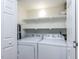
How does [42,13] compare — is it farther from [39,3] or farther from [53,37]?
[53,37]

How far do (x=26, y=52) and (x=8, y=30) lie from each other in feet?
3.40

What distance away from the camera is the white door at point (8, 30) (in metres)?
1.76

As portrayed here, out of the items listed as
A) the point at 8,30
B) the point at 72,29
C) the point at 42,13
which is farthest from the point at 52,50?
the point at 42,13

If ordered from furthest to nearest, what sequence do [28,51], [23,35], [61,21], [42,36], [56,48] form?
[23,35], [42,36], [61,21], [28,51], [56,48]

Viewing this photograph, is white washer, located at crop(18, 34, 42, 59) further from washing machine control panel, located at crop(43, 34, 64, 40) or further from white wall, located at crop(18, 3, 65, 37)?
white wall, located at crop(18, 3, 65, 37)

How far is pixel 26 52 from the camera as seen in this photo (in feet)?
8.54

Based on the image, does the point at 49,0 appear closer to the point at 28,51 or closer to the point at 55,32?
the point at 55,32

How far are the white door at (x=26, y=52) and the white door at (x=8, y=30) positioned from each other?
1.50 feet

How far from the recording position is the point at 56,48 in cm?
233

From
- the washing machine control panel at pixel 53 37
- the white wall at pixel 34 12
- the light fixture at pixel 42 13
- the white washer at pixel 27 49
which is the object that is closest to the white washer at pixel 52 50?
the white washer at pixel 27 49

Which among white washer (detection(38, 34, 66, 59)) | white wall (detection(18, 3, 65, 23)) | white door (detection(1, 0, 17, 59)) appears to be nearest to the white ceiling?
white wall (detection(18, 3, 65, 23))

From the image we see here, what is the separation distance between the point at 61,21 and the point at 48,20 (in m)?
0.52

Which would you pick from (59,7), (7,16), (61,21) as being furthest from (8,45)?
(59,7)

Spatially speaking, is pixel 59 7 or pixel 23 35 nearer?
pixel 59 7
